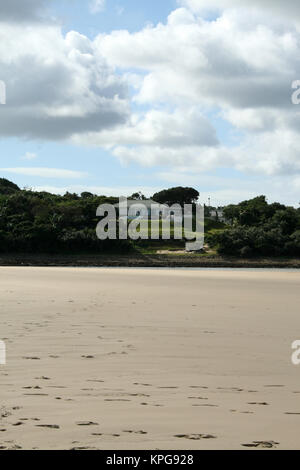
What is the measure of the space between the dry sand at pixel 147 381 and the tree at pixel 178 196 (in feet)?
327

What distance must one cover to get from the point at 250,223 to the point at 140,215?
56.3 ft

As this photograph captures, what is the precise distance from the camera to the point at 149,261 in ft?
176

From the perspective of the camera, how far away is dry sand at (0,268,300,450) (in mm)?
4480

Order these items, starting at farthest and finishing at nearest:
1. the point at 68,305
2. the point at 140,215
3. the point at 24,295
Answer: the point at 140,215 → the point at 24,295 → the point at 68,305

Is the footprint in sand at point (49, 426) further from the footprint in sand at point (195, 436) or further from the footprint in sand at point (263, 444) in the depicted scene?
the footprint in sand at point (263, 444)

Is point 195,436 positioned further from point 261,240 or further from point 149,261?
point 261,240

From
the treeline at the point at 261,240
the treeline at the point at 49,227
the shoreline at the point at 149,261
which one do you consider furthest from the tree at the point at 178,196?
the shoreline at the point at 149,261

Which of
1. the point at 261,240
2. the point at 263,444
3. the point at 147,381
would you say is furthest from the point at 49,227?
the point at 263,444

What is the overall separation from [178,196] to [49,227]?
56.5 metres

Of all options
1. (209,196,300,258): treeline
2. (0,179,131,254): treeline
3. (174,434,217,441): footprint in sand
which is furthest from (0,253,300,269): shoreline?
(174,434,217,441): footprint in sand

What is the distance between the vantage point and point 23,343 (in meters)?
8.16

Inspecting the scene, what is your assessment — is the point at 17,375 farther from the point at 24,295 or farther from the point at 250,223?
the point at 250,223

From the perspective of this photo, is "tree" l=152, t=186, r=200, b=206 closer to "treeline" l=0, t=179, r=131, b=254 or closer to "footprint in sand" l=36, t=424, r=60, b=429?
"treeline" l=0, t=179, r=131, b=254
